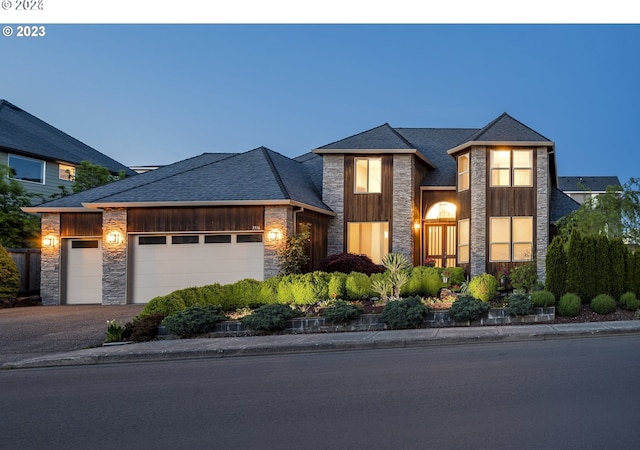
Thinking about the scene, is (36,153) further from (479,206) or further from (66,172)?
(479,206)

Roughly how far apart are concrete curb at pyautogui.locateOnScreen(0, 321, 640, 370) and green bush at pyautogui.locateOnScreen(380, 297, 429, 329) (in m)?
0.36

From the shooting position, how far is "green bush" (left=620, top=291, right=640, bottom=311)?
16531 mm

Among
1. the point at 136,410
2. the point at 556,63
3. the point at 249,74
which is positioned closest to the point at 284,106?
the point at 249,74

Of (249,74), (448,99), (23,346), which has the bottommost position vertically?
(23,346)

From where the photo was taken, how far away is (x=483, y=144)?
24.0 m

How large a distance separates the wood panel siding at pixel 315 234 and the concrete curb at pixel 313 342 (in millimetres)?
8348

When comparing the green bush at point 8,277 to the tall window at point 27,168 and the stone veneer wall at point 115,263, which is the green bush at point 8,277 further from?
the tall window at point 27,168

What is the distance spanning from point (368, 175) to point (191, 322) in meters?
12.9

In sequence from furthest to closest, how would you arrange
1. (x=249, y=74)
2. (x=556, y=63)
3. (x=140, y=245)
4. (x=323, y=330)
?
1. (x=556, y=63)
2. (x=249, y=74)
3. (x=140, y=245)
4. (x=323, y=330)

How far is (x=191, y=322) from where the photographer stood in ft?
46.6

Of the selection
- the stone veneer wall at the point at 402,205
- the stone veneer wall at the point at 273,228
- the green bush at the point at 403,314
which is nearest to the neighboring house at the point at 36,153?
the stone veneer wall at the point at 273,228

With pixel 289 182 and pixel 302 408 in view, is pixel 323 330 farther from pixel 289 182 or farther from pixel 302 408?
pixel 289 182

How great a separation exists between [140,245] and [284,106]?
2208 inches

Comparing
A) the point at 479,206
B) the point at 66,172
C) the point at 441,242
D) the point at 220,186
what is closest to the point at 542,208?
the point at 479,206
